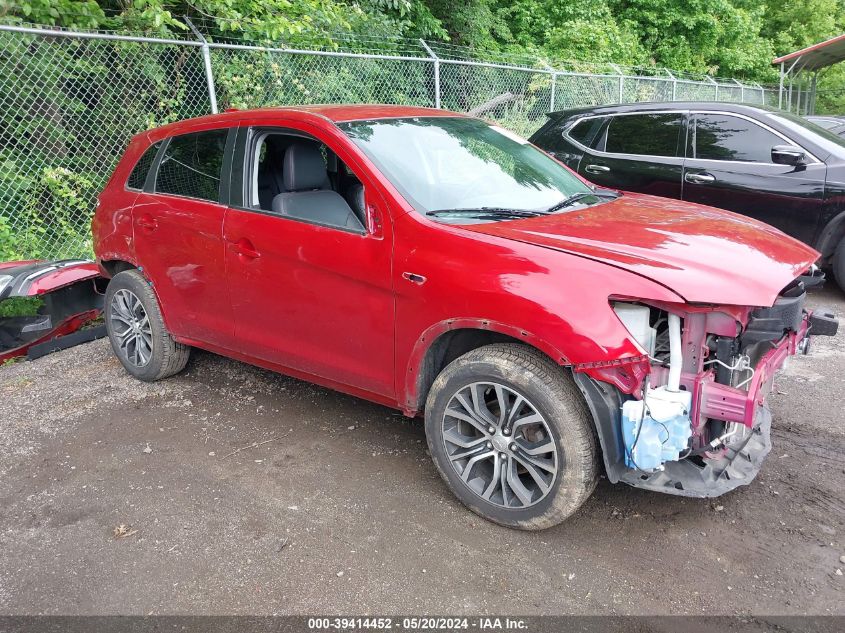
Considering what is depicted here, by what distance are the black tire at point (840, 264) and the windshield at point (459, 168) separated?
3.32 metres

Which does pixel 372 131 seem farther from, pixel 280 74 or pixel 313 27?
pixel 313 27

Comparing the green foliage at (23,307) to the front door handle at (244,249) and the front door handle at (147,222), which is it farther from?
the front door handle at (244,249)

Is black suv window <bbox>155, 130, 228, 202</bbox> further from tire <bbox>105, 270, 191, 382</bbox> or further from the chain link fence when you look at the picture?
the chain link fence

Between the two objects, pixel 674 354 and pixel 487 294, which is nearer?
pixel 674 354

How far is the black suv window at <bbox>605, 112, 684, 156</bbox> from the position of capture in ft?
22.1

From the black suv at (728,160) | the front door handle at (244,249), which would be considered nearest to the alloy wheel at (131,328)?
the front door handle at (244,249)

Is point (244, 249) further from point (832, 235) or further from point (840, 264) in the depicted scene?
point (840, 264)

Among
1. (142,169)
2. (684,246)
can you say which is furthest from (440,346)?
(142,169)

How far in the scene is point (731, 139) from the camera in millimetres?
6465

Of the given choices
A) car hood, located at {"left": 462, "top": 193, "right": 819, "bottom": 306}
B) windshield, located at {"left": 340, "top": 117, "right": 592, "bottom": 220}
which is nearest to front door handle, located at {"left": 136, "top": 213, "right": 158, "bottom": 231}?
windshield, located at {"left": 340, "top": 117, "right": 592, "bottom": 220}

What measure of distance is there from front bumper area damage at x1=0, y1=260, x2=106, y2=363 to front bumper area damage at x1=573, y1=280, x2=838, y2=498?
4590 millimetres

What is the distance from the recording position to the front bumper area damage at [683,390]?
269cm

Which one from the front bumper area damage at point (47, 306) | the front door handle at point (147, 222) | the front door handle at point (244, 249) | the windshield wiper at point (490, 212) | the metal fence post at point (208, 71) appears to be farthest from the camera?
the metal fence post at point (208, 71)

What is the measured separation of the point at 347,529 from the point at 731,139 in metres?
5.31
